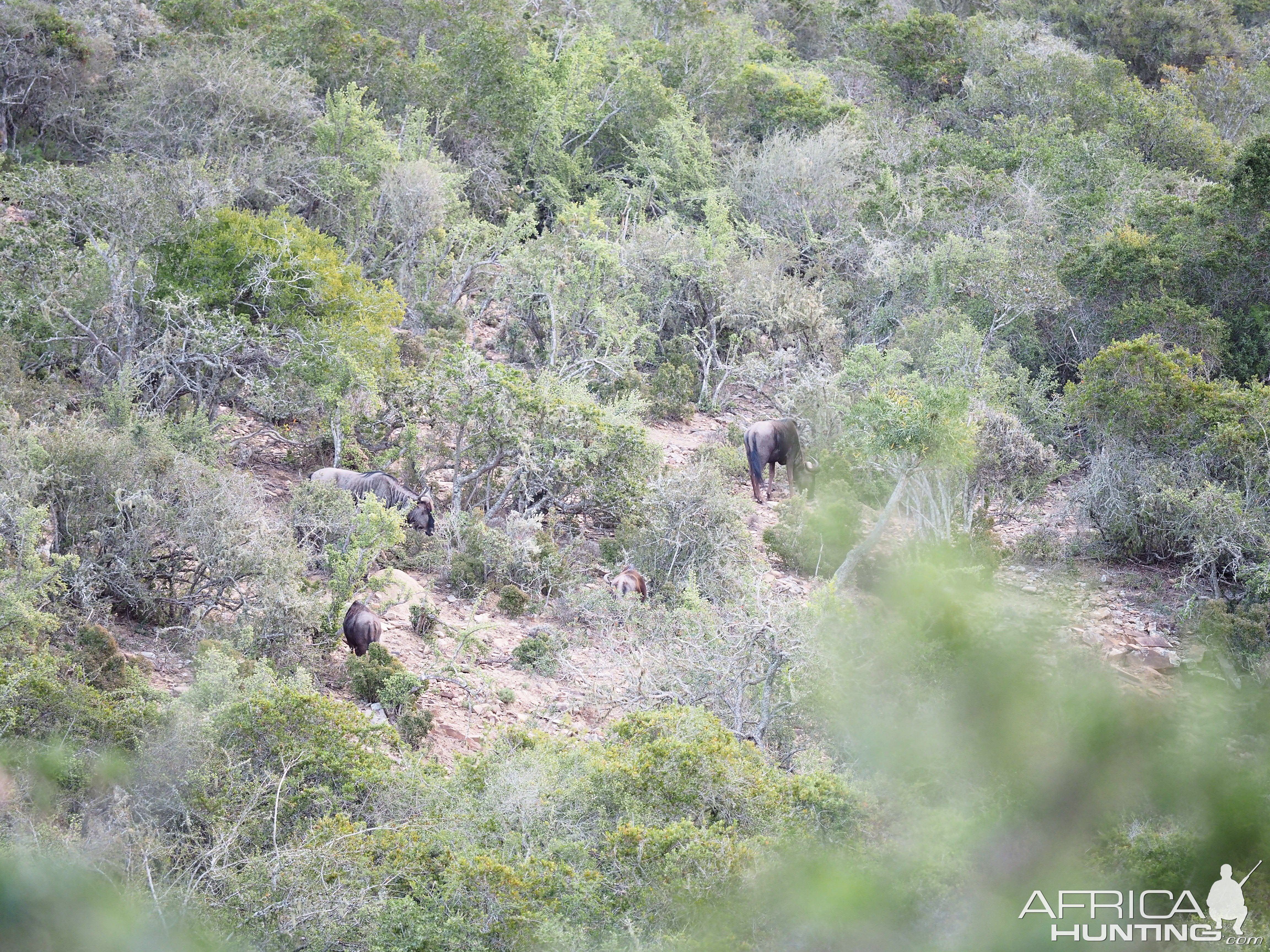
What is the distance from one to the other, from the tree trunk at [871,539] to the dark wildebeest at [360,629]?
3.06m

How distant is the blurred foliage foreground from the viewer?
2148 millimetres

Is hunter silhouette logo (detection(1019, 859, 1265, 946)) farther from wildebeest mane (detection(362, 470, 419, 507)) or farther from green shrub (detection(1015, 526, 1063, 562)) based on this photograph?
wildebeest mane (detection(362, 470, 419, 507))

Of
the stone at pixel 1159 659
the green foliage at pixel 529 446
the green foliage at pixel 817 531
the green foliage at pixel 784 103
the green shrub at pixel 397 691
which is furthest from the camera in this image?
the green foliage at pixel 784 103

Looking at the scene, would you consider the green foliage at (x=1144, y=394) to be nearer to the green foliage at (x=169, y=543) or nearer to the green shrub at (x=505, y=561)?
the green shrub at (x=505, y=561)

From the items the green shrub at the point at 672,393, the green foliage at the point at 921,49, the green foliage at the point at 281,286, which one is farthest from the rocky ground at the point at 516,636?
the green foliage at the point at 921,49

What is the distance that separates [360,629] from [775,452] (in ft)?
16.1

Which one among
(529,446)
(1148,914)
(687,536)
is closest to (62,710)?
(529,446)

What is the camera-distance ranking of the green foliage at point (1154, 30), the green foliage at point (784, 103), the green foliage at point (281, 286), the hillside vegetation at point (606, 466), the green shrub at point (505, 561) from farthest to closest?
the green foliage at point (1154, 30), the green foliage at point (784, 103), the green foliage at point (281, 286), the green shrub at point (505, 561), the hillside vegetation at point (606, 466)

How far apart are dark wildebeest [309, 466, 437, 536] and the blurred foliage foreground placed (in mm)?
2734

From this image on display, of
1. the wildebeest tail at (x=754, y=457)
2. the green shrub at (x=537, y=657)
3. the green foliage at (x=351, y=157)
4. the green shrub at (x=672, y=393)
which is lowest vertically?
the green shrub at (x=672, y=393)

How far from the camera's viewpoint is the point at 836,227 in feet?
52.6

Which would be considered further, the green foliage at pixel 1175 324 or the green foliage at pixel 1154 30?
the green foliage at pixel 1154 30

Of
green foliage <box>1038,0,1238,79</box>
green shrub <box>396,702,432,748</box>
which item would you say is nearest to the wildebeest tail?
green shrub <box>396,702,432,748</box>

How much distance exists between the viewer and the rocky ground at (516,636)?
7098 millimetres
